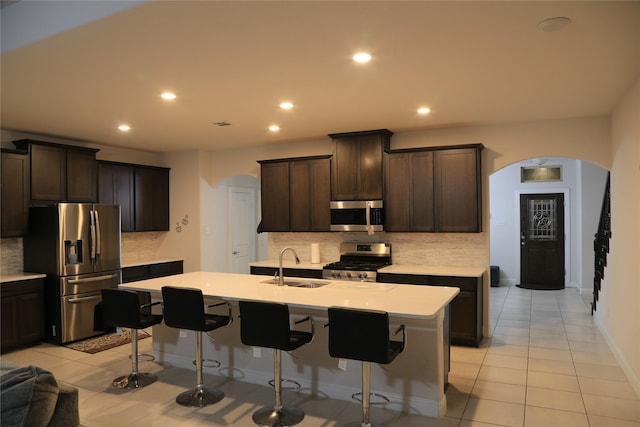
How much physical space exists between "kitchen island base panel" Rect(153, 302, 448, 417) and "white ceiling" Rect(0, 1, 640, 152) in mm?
1929

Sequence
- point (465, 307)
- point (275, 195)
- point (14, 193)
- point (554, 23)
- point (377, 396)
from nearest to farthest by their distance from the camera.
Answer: point (554, 23) < point (377, 396) < point (465, 307) < point (14, 193) < point (275, 195)

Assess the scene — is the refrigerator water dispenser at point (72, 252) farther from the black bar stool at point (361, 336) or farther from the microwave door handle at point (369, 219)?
the black bar stool at point (361, 336)

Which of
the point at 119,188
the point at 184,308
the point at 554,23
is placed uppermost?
the point at 554,23

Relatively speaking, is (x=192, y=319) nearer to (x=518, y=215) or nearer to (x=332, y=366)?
(x=332, y=366)

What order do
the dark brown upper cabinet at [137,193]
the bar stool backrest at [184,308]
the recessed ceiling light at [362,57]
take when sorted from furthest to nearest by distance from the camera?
the dark brown upper cabinet at [137,193], the bar stool backrest at [184,308], the recessed ceiling light at [362,57]

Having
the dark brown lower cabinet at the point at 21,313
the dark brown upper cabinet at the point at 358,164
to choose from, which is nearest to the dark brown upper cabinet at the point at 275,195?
the dark brown upper cabinet at the point at 358,164

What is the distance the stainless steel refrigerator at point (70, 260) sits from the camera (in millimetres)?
5223

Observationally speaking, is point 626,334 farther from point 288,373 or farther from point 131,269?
point 131,269

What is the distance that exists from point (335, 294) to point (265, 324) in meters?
0.69

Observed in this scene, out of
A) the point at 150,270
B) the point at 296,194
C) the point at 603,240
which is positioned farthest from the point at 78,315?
the point at 603,240

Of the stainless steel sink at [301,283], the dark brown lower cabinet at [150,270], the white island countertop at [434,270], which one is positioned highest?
the stainless steel sink at [301,283]

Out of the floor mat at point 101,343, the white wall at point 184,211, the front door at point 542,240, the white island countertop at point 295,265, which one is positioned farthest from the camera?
the front door at point 542,240

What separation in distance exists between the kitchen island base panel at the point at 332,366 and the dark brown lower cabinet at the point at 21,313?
1957mm

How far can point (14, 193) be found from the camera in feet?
17.0
